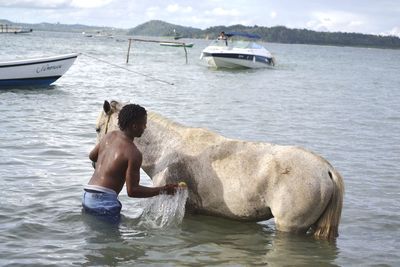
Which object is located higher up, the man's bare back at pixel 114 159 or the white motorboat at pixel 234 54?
the white motorboat at pixel 234 54

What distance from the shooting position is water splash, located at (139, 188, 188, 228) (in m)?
6.95

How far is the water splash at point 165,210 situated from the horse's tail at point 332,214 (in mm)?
1497

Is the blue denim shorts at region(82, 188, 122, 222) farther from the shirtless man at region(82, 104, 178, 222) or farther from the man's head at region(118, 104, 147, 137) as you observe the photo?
the man's head at region(118, 104, 147, 137)

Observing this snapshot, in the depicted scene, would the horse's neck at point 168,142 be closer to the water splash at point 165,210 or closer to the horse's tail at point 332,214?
the water splash at point 165,210

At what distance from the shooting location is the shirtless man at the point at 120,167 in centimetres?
648

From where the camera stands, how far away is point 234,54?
42031mm

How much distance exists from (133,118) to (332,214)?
7.57ft

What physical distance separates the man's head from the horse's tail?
2045mm

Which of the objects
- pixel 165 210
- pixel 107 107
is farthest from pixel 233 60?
pixel 165 210

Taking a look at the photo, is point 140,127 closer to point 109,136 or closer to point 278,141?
point 109,136

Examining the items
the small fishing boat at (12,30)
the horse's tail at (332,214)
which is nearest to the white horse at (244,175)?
the horse's tail at (332,214)

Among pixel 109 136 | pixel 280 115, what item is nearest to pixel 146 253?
pixel 109 136

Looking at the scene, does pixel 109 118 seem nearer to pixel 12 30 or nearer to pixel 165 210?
pixel 165 210

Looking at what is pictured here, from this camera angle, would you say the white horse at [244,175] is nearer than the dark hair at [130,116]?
Yes
